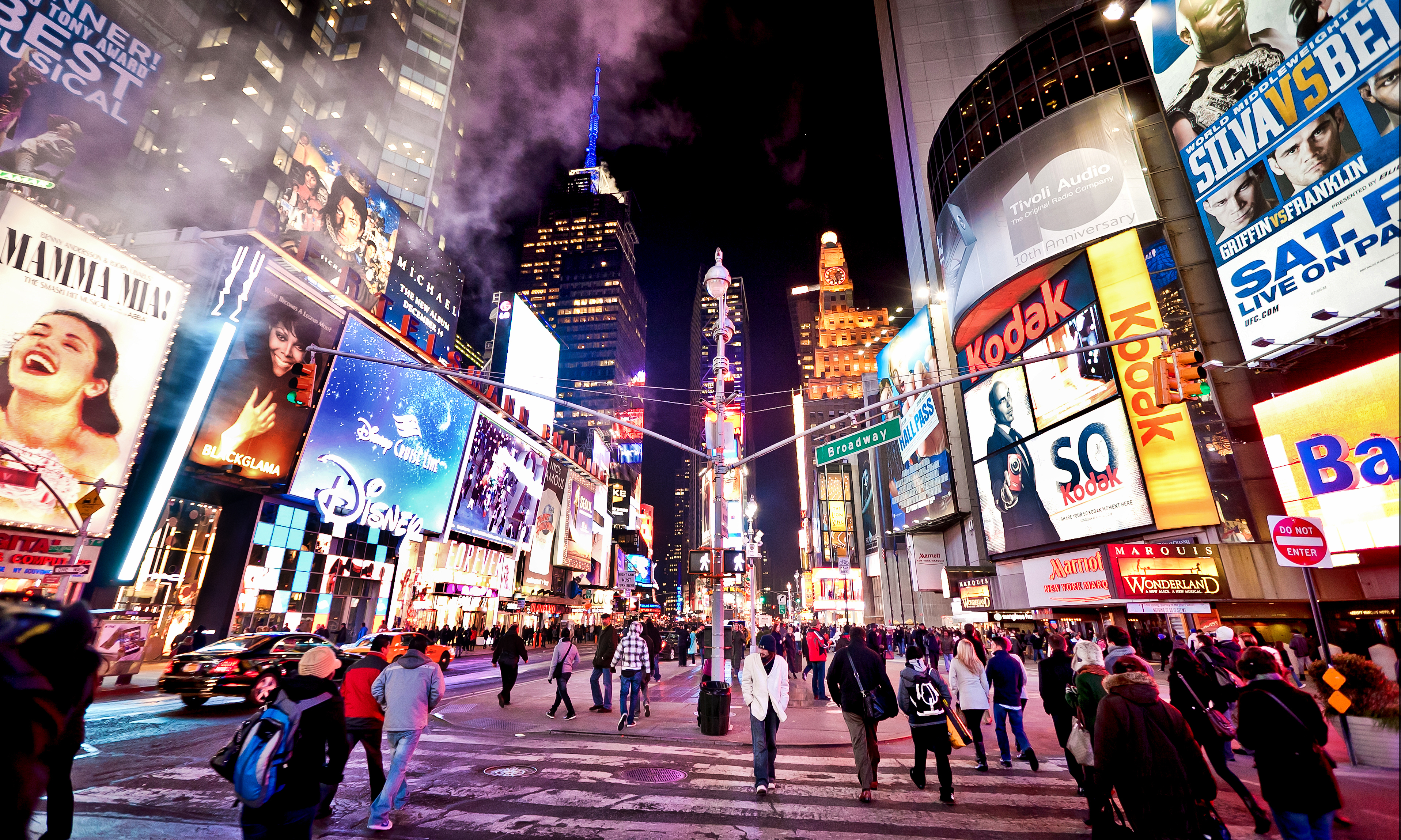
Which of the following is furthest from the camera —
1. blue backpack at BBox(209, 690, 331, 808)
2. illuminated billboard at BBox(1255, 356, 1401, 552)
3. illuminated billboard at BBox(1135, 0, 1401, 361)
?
illuminated billboard at BBox(1135, 0, 1401, 361)

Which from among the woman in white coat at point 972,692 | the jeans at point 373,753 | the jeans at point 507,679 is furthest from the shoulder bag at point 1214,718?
the jeans at point 507,679

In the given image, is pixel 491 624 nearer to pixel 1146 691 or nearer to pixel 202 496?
pixel 202 496

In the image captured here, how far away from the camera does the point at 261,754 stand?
377 centimetres

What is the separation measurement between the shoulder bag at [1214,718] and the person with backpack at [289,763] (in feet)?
28.8

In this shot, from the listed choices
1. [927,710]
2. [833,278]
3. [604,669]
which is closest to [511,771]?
[927,710]

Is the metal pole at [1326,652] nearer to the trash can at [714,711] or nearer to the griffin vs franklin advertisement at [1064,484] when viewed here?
the trash can at [714,711]

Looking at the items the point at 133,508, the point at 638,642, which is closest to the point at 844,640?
the point at 638,642

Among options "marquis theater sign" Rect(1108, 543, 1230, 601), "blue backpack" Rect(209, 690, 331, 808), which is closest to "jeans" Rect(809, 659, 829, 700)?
"blue backpack" Rect(209, 690, 331, 808)

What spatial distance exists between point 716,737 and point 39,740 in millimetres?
10290

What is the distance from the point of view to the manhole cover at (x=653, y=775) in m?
7.95

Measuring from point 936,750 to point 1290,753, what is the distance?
156 inches

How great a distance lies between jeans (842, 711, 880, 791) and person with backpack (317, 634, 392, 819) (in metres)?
5.39

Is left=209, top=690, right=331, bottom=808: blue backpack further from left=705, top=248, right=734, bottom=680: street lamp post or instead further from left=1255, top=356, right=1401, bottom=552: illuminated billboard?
left=705, top=248, right=734, bottom=680: street lamp post

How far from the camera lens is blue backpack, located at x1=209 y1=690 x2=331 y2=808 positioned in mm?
3740
